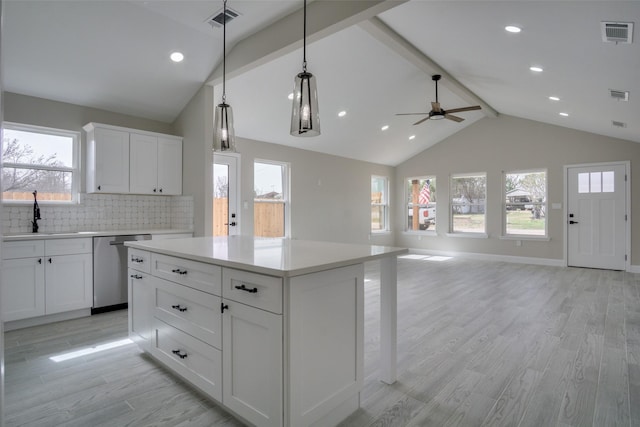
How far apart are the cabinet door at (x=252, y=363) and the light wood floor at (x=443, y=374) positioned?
0.27 m

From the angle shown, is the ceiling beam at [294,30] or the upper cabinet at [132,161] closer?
the ceiling beam at [294,30]

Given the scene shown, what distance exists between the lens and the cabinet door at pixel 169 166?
4.46 metres

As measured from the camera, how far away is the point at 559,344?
288 cm

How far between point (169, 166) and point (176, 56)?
1423 mm

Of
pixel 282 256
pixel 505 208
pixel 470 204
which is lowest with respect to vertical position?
pixel 282 256

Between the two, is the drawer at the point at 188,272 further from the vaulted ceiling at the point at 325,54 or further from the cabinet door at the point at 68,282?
the vaulted ceiling at the point at 325,54

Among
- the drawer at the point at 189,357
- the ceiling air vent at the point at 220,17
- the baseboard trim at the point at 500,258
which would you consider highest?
the ceiling air vent at the point at 220,17

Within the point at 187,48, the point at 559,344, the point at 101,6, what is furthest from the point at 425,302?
the point at 101,6

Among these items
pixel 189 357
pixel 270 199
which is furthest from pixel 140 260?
pixel 270 199

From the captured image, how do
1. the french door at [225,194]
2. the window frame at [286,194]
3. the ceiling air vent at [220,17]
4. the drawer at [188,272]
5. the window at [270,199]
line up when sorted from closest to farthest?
the drawer at [188,272], the ceiling air vent at [220,17], the french door at [225,194], the window at [270,199], the window frame at [286,194]

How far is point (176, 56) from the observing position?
377 centimetres

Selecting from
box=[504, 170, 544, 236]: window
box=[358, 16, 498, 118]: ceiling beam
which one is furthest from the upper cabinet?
box=[504, 170, 544, 236]: window

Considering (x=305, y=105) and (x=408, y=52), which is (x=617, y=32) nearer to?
(x=408, y=52)

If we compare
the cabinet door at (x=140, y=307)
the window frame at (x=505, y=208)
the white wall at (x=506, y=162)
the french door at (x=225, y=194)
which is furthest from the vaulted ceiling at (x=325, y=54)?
the cabinet door at (x=140, y=307)
